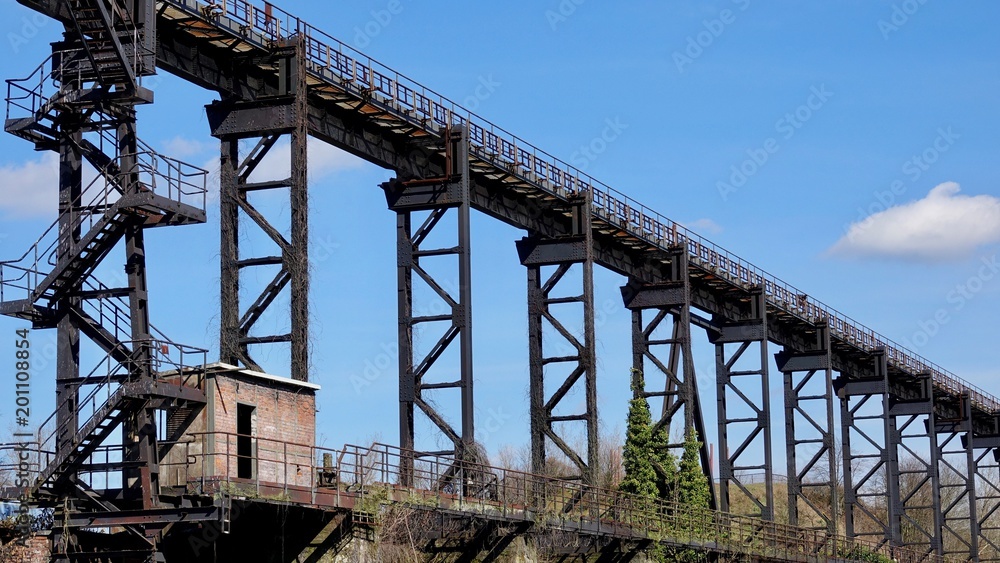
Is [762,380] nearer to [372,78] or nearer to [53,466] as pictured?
[372,78]

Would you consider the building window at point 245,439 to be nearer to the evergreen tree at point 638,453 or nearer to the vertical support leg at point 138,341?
the vertical support leg at point 138,341

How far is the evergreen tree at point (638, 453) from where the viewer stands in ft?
137

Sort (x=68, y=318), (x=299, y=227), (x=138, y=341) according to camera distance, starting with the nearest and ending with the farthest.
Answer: (x=138, y=341) < (x=68, y=318) < (x=299, y=227)

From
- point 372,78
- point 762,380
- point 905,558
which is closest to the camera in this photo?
point 372,78

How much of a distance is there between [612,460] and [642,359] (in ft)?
99.9

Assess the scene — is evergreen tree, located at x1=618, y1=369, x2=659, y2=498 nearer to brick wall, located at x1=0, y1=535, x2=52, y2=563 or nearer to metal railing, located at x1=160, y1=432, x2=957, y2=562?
metal railing, located at x1=160, y1=432, x2=957, y2=562

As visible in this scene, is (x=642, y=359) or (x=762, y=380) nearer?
(x=642, y=359)

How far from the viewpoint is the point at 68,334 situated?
24844mm

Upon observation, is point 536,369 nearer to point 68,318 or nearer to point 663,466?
point 663,466

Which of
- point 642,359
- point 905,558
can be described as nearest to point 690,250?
point 642,359

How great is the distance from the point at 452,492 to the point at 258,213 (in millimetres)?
7494

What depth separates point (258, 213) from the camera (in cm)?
3100

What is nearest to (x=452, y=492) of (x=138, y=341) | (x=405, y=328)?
(x=405, y=328)

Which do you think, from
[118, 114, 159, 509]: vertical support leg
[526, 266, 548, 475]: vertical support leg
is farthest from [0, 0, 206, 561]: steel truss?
[526, 266, 548, 475]: vertical support leg
